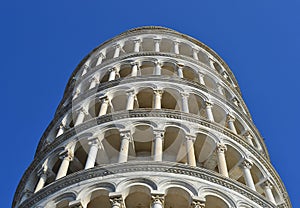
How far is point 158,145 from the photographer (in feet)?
63.6

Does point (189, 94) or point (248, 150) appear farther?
point (189, 94)

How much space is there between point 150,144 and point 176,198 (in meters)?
4.51

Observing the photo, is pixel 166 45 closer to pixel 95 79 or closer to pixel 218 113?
pixel 95 79

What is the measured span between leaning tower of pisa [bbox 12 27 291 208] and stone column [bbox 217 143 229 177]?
7cm

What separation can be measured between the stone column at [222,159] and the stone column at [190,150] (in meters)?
1.03

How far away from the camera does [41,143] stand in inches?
1019

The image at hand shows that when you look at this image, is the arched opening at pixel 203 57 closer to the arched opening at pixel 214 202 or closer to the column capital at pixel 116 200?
the arched opening at pixel 214 202

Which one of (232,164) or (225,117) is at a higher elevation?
(225,117)

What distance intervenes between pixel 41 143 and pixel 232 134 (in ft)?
31.3

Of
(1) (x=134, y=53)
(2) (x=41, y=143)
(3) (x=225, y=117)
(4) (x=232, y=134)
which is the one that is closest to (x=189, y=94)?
(3) (x=225, y=117)

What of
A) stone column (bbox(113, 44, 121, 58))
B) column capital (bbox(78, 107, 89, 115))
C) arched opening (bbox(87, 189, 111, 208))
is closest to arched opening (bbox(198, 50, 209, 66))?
stone column (bbox(113, 44, 121, 58))

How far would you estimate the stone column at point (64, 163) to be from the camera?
63.8 feet

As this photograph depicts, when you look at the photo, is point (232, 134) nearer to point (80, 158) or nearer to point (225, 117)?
point (225, 117)

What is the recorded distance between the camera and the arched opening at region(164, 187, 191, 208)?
16.9 metres
